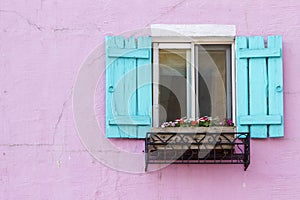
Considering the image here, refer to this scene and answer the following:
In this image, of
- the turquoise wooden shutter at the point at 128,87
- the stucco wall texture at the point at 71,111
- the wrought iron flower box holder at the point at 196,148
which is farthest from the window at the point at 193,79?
the wrought iron flower box holder at the point at 196,148

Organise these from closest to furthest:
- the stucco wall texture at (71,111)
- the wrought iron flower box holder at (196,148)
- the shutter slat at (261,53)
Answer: the wrought iron flower box holder at (196,148), the stucco wall texture at (71,111), the shutter slat at (261,53)

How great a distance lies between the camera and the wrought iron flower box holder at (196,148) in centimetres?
657

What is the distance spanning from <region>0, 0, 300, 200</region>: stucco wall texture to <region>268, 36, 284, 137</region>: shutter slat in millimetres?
83

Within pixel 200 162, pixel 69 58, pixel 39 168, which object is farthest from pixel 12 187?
pixel 200 162

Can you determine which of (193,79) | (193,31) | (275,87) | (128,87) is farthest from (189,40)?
(275,87)

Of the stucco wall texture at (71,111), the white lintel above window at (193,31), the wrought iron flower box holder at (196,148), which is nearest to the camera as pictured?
the wrought iron flower box holder at (196,148)

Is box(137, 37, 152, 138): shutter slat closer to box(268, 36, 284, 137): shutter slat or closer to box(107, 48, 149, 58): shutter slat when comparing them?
box(107, 48, 149, 58): shutter slat

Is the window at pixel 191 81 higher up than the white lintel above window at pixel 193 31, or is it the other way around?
the white lintel above window at pixel 193 31

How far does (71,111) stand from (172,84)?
101cm

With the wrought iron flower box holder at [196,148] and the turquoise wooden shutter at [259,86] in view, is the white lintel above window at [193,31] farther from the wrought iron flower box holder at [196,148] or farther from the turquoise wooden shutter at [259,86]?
the wrought iron flower box holder at [196,148]

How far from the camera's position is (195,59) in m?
7.20

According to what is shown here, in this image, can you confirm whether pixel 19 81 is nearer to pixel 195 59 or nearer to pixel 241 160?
pixel 195 59

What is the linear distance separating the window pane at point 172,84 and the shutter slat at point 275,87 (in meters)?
0.82

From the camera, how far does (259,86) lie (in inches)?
273
